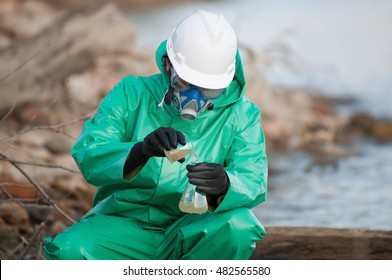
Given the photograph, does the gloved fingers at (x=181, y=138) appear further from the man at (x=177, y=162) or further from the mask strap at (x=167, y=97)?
the mask strap at (x=167, y=97)

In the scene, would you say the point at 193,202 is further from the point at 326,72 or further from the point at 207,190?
the point at 326,72

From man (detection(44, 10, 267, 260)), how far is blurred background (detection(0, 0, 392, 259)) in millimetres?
904

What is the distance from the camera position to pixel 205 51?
4.56m

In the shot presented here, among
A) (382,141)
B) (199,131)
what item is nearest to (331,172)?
(382,141)

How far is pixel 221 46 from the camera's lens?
4.56 metres

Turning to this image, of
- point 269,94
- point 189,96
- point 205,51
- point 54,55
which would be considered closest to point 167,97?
point 189,96

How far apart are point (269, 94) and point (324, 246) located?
5116 mm

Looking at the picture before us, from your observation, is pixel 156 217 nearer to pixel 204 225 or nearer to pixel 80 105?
pixel 204 225

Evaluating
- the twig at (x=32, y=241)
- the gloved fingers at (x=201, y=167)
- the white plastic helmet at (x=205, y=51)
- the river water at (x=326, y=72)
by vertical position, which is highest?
the white plastic helmet at (x=205, y=51)

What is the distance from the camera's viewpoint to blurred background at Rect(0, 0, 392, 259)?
24.8ft

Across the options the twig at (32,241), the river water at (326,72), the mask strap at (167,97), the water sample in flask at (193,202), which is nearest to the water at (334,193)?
the river water at (326,72)

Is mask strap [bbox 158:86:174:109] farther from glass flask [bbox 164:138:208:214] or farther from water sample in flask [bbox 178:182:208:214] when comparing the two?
water sample in flask [bbox 178:182:208:214]

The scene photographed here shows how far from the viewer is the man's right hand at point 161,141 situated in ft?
14.1

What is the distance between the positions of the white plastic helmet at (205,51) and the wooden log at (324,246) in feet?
4.27
